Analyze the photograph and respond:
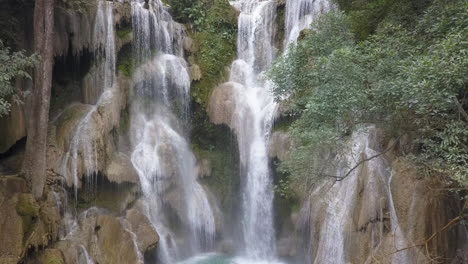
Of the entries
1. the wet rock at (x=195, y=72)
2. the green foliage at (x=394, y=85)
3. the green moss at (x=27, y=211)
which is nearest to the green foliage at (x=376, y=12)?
the green foliage at (x=394, y=85)

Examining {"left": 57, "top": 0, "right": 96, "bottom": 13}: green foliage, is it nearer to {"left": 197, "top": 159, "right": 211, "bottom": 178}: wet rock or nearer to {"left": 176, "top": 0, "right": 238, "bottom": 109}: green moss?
{"left": 176, "top": 0, "right": 238, "bottom": 109}: green moss

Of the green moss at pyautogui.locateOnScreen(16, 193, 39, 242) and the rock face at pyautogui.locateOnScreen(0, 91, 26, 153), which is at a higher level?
the rock face at pyautogui.locateOnScreen(0, 91, 26, 153)

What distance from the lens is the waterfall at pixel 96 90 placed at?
13.3m

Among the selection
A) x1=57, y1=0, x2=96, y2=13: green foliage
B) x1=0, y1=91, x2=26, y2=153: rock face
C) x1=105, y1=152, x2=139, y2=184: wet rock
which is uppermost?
x1=57, y1=0, x2=96, y2=13: green foliage

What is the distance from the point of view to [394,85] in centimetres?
789

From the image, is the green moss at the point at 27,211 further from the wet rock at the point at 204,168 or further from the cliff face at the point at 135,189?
the wet rock at the point at 204,168

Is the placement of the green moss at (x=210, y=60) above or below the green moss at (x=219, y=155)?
above

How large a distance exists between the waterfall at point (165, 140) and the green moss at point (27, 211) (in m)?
4.31

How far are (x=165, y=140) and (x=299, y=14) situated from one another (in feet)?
29.0

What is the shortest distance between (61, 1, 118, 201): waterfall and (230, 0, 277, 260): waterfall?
541 cm

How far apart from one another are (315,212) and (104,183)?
23.7 ft

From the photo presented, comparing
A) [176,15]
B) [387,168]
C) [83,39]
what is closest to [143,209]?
[83,39]

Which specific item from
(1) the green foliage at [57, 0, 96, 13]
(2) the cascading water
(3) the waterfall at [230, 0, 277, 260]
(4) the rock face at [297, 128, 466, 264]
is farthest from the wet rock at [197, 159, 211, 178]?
(1) the green foliage at [57, 0, 96, 13]

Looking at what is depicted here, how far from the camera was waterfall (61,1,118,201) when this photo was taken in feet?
43.6
